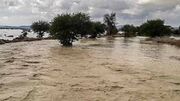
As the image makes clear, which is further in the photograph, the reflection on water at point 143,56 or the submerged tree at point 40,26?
the submerged tree at point 40,26

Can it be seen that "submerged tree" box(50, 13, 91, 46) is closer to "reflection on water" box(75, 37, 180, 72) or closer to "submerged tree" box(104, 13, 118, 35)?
"reflection on water" box(75, 37, 180, 72)

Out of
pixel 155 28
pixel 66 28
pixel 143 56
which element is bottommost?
pixel 143 56

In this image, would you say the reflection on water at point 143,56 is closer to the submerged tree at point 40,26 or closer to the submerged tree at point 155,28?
the submerged tree at point 155,28

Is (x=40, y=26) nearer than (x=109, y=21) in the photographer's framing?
Yes

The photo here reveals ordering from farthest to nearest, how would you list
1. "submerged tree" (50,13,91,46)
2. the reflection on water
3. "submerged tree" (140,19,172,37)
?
1. "submerged tree" (140,19,172,37)
2. "submerged tree" (50,13,91,46)
3. the reflection on water

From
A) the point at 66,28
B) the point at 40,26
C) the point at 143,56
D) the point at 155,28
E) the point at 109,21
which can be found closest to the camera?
the point at 143,56

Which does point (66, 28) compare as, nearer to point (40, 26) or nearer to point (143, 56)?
point (143, 56)

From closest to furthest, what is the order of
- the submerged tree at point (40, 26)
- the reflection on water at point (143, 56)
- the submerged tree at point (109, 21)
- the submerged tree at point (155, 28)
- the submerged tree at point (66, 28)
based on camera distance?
the reflection on water at point (143, 56)
the submerged tree at point (66, 28)
the submerged tree at point (155, 28)
the submerged tree at point (40, 26)
the submerged tree at point (109, 21)

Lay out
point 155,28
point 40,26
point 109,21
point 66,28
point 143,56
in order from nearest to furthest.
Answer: point 143,56, point 66,28, point 155,28, point 40,26, point 109,21

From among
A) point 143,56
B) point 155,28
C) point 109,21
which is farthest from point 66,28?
point 109,21

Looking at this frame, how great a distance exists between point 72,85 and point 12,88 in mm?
3417

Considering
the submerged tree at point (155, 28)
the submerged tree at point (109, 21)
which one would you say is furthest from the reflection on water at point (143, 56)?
the submerged tree at point (109, 21)

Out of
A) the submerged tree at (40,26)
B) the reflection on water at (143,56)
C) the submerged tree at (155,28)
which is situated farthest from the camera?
the submerged tree at (40,26)

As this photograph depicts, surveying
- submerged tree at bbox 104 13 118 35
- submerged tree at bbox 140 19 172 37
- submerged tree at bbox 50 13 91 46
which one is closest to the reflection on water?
submerged tree at bbox 50 13 91 46
